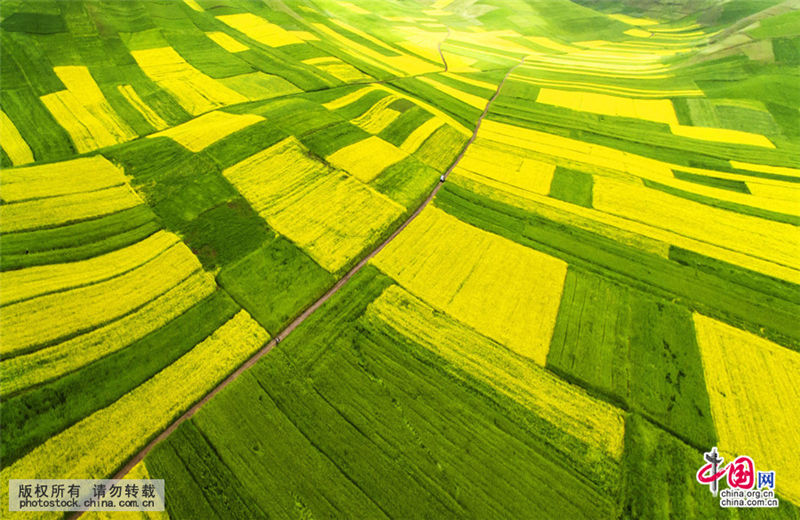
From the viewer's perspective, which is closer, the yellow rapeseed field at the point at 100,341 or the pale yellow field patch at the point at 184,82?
the yellow rapeseed field at the point at 100,341

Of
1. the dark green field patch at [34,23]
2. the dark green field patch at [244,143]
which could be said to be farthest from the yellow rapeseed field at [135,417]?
the dark green field patch at [34,23]

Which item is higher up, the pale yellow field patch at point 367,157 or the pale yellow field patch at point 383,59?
the pale yellow field patch at point 383,59

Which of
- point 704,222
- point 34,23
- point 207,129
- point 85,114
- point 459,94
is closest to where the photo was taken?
point 704,222

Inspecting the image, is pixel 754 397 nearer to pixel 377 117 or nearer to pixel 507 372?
pixel 507 372

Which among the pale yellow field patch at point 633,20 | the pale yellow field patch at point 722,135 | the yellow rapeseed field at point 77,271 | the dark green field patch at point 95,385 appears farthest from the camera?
the pale yellow field patch at point 633,20

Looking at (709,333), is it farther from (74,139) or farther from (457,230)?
(74,139)

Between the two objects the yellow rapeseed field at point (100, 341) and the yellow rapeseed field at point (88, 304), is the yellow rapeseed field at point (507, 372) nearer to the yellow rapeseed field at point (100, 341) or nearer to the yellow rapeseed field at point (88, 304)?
the yellow rapeseed field at point (100, 341)

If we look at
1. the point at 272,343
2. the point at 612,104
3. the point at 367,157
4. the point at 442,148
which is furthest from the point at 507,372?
the point at 612,104

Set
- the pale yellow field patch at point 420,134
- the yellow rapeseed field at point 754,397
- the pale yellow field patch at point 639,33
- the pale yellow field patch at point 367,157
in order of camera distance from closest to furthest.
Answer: the yellow rapeseed field at point 754,397 < the pale yellow field patch at point 367,157 < the pale yellow field patch at point 420,134 < the pale yellow field patch at point 639,33
